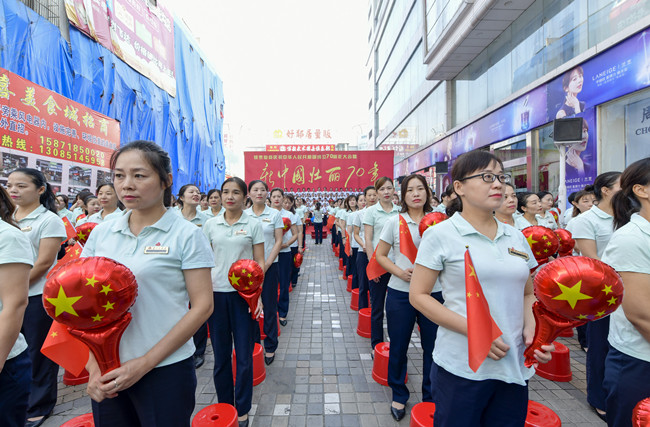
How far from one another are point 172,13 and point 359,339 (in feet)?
53.2

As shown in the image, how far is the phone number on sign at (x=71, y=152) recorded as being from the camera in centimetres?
686

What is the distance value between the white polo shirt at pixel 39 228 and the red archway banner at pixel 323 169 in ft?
34.2

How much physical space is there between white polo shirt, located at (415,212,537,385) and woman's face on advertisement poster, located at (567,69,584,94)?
24.4 ft

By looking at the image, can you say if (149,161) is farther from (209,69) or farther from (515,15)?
(209,69)

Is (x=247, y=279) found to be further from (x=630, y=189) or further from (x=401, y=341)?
(x=630, y=189)

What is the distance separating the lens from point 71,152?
25.0 feet

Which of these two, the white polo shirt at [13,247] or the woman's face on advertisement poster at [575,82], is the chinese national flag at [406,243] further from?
the woman's face on advertisement poster at [575,82]

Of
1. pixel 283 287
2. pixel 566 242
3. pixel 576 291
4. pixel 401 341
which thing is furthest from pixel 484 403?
pixel 283 287

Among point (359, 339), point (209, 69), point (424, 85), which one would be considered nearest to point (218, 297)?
point (359, 339)

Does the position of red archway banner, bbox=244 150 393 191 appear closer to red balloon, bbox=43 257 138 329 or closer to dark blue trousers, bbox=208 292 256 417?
dark blue trousers, bbox=208 292 256 417

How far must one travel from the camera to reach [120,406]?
1.39 m

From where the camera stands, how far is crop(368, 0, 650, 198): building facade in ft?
19.3

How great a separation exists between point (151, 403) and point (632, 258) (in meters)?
2.20

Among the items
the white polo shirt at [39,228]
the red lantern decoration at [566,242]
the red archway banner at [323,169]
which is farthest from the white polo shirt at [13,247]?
the red archway banner at [323,169]
